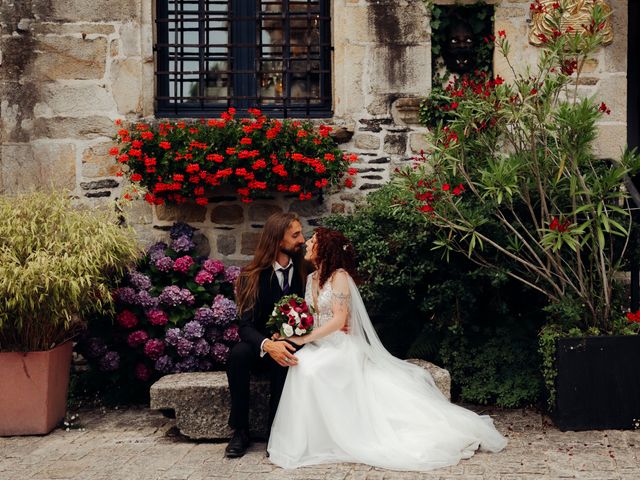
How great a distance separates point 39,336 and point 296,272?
1705 millimetres

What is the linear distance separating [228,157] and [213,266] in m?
0.81

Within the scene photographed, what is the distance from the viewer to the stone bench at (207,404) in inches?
210

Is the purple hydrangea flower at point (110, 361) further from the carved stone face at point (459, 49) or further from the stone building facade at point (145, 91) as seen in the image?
the carved stone face at point (459, 49)

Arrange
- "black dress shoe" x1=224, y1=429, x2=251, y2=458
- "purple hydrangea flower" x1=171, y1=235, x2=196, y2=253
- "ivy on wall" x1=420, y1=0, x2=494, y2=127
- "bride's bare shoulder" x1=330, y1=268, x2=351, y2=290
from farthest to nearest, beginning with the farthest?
"ivy on wall" x1=420, y1=0, x2=494, y2=127 < "purple hydrangea flower" x1=171, y1=235, x2=196, y2=253 < "bride's bare shoulder" x1=330, y1=268, x2=351, y2=290 < "black dress shoe" x1=224, y1=429, x2=251, y2=458

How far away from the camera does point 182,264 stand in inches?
246

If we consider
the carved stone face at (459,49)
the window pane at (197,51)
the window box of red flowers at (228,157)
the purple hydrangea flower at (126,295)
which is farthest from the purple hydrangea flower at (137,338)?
the carved stone face at (459,49)

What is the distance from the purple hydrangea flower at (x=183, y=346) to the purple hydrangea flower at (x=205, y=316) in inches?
7.1

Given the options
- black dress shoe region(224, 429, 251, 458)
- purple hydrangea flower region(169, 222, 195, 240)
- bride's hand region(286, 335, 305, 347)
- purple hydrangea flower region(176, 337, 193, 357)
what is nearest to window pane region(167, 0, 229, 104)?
purple hydrangea flower region(169, 222, 195, 240)

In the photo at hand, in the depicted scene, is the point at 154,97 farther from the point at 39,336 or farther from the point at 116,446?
the point at 116,446

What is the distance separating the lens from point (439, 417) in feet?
16.3

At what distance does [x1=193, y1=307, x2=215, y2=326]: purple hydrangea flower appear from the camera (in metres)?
6.05

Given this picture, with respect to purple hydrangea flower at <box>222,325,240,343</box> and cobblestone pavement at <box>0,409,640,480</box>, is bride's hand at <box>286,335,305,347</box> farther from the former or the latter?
purple hydrangea flower at <box>222,325,240,343</box>

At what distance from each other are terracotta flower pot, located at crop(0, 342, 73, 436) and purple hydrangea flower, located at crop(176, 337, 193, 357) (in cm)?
86

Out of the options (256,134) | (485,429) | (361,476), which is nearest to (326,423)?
(361,476)
